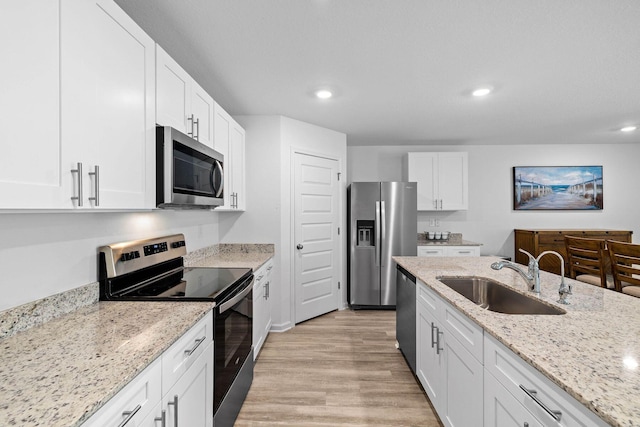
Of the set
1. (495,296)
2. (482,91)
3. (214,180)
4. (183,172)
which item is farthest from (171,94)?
Answer: (482,91)

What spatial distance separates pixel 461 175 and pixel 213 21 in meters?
3.96

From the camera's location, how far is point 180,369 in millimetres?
1170

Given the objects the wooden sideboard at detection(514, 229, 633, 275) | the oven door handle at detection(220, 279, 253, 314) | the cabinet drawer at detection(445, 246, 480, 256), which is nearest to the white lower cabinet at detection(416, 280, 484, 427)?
the oven door handle at detection(220, 279, 253, 314)

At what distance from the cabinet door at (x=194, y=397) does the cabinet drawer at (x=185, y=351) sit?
0.03m

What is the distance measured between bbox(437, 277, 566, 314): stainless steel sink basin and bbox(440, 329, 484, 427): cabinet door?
47 cm

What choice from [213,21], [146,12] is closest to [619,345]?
[213,21]

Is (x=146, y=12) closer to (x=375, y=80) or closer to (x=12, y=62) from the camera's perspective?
(x=12, y=62)

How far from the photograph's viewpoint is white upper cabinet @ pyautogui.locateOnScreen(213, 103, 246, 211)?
96.3 inches

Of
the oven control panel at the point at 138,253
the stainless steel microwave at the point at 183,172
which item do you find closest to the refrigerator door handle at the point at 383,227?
the stainless steel microwave at the point at 183,172

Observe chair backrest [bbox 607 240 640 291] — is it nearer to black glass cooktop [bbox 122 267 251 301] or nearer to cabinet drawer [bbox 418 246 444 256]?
cabinet drawer [bbox 418 246 444 256]

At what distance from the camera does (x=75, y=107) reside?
100 cm

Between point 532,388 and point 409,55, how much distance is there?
2.00m

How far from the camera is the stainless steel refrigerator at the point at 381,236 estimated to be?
399cm

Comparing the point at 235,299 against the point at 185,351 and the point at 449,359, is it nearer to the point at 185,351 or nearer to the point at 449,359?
the point at 185,351
